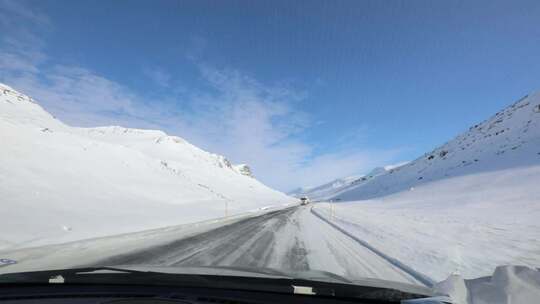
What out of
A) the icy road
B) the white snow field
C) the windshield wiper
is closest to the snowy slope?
the white snow field

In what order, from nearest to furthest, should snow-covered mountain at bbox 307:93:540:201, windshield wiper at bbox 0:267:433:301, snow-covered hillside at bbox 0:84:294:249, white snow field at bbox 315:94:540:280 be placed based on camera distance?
1. windshield wiper at bbox 0:267:433:301
2. white snow field at bbox 315:94:540:280
3. snow-covered hillside at bbox 0:84:294:249
4. snow-covered mountain at bbox 307:93:540:201

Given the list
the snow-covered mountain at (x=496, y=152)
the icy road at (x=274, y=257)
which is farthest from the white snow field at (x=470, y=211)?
the icy road at (x=274, y=257)

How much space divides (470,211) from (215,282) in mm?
31904

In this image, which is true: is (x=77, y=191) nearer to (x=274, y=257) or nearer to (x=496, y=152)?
(x=274, y=257)

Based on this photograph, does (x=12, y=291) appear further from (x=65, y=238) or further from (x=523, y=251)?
(x=523, y=251)

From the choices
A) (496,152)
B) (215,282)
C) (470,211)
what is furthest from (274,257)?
(496,152)

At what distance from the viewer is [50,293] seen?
3.40 meters

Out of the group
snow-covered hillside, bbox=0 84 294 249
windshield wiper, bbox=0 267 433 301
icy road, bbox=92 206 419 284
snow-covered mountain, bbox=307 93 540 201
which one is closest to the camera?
windshield wiper, bbox=0 267 433 301

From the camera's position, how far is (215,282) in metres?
3.64

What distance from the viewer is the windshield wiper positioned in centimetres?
322

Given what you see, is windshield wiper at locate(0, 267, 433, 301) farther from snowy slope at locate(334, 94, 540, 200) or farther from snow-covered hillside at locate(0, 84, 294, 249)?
snowy slope at locate(334, 94, 540, 200)

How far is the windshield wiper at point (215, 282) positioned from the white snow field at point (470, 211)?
454cm

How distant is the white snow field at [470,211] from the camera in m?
10.1

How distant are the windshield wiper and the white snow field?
14.9 feet
